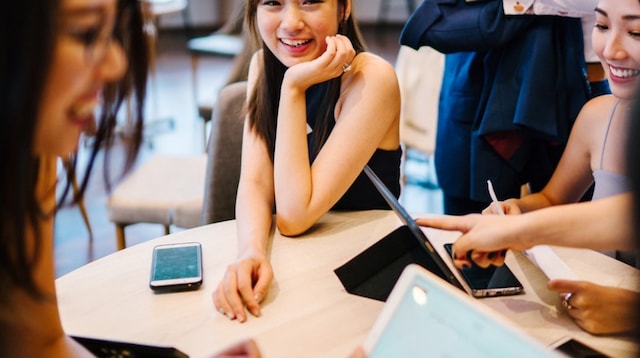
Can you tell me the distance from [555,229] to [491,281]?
10.0 inches

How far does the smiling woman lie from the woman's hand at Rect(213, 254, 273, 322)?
0.32 metres

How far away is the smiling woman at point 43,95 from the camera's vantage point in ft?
2.21

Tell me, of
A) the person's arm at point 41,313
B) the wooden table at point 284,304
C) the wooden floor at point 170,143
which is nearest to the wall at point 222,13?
the wooden floor at point 170,143

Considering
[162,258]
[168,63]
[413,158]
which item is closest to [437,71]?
[413,158]

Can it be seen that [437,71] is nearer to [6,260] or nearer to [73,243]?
[73,243]

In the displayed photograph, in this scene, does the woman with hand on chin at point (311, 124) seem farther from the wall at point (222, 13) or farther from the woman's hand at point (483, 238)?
the wall at point (222, 13)

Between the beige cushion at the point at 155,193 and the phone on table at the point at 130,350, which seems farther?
the beige cushion at the point at 155,193

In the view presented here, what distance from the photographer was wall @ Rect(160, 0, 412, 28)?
7.40 meters

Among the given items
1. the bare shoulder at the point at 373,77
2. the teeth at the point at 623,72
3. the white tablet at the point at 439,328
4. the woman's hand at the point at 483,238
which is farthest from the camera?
the bare shoulder at the point at 373,77

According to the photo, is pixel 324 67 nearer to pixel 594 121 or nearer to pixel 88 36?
pixel 594 121

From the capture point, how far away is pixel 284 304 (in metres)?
1.28

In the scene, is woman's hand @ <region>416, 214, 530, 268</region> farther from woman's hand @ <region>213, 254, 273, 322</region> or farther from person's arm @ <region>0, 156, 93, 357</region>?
person's arm @ <region>0, 156, 93, 357</region>

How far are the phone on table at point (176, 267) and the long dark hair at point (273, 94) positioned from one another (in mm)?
396

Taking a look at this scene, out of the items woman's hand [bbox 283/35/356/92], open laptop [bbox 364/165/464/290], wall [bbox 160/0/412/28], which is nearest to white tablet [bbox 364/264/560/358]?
open laptop [bbox 364/165/464/290]
